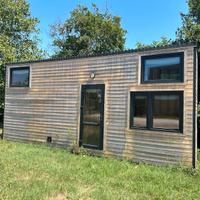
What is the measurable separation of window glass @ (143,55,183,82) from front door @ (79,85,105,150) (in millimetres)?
1607

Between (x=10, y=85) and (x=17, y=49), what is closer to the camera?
(x=10, y=85)

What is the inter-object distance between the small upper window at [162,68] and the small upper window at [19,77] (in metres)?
5.07

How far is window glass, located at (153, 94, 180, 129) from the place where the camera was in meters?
8.38

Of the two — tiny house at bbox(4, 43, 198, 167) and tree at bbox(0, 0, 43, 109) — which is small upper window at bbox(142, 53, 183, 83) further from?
tree at bbox(0, 0, 43, 109)

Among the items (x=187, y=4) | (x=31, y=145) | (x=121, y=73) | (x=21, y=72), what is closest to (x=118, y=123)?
(x=121, y=73)

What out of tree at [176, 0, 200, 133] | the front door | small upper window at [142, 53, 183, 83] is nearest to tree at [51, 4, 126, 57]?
tree at [176, 0, 200, 133]

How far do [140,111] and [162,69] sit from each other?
1.31 m

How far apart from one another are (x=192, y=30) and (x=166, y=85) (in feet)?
30.6

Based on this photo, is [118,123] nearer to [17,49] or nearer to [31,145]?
[31,145]

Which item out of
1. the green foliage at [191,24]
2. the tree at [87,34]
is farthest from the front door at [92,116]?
the tree at [87,34]

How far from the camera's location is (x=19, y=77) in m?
12.6

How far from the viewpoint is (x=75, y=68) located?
10.8m

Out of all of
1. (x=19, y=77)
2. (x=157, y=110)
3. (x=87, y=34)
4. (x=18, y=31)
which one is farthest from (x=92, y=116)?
(x=87, y=34)

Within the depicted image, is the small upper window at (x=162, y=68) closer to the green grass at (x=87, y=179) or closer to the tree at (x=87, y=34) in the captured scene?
the green grass at (x=87, y=179)
